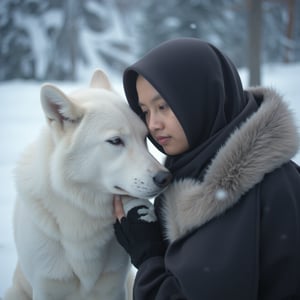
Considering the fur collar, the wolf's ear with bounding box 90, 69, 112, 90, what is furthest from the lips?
the wolf's ear with bounding box 90, 69, 112, 90

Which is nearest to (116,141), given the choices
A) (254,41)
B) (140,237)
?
(140,237)

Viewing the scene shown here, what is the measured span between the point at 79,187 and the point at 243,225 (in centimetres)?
86

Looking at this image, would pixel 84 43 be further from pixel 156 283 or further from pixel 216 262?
pixel 216 262

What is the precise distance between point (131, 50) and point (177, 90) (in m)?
20.5

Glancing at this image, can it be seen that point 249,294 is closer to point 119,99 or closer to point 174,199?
point 174,199

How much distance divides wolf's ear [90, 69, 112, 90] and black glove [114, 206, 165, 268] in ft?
2.85

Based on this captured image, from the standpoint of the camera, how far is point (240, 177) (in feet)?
4.42

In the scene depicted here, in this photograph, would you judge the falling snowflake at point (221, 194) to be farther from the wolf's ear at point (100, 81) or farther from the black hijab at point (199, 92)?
the wolf's ear at point (100, 81)

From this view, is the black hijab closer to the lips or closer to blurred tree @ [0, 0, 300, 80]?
the lips

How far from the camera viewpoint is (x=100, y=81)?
2213 millimetres

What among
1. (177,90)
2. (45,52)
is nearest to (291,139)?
(177,90)

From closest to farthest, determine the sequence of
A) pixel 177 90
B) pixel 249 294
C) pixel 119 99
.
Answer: pixel 249 294 < pixel 177 90 < pixel 119 99

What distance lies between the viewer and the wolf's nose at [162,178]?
161 cm

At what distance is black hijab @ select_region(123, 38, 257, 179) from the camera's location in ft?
4.96
